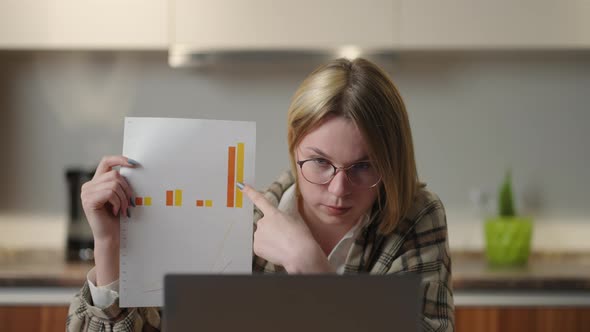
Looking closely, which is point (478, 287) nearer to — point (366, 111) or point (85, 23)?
point (366, 111)

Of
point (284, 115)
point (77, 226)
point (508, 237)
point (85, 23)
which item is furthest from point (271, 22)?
point (508, 237)

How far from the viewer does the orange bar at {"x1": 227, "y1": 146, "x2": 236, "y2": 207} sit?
1.24 metres

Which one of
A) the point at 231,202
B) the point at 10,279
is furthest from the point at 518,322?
the point at 10,279

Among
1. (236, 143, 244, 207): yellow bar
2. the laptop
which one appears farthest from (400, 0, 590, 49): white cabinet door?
the laptop

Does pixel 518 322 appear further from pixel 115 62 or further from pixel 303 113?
pixel 115 62

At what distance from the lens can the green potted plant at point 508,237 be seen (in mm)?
2688

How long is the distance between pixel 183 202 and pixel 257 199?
0.13 m

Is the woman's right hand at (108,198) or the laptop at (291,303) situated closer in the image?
the laptop at (291,303)

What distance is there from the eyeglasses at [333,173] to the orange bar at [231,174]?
0.14 m

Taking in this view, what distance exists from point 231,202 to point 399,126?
331 mm

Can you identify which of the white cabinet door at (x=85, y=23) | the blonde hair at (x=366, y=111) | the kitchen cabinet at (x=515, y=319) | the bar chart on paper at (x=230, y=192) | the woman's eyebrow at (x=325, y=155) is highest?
the white cabinet door at (x=85, y=23)

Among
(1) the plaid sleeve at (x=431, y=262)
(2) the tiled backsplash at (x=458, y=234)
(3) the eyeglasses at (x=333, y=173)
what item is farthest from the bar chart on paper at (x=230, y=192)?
(2) the tiled backsplash at (x=458, y=234)

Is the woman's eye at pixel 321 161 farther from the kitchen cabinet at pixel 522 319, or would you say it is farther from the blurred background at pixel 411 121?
the blurred background at pixel 411 121

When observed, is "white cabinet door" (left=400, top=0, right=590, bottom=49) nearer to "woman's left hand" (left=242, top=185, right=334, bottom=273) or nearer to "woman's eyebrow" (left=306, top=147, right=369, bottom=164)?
"woman's eyebrow" (left=306, top=147, right=369, bottom=164)
